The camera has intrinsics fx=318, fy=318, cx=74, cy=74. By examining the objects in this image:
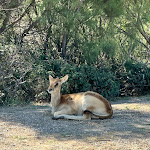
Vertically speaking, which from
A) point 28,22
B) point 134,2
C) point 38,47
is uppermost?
point 134,2

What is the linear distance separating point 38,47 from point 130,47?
3823mm

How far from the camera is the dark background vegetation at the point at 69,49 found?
10.6m

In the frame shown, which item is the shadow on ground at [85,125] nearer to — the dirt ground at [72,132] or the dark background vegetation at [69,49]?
the dirt ground at [72,132]

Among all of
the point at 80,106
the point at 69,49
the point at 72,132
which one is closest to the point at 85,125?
the point at 72,132

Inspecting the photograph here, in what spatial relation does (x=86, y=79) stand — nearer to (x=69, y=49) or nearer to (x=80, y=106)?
(x=69, y=49)

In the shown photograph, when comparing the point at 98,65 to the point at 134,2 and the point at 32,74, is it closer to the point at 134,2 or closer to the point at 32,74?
the point at 32,74

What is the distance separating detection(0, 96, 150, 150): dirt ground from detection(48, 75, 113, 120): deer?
9.1 inches

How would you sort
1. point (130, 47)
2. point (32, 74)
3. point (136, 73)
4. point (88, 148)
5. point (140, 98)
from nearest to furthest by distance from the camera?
point (88, 148) → point (32, 74) → point (140, 98) → point (136, 73) → point (130, 47)

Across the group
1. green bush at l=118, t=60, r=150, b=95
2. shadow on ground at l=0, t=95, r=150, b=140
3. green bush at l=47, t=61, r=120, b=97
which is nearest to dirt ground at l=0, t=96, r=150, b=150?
shadow on ground at l=0, t=95, r=150, b=140

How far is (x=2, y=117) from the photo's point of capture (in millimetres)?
7711

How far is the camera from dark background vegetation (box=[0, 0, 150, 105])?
1061 cm

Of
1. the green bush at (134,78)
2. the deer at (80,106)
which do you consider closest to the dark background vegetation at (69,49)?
the green bush at (134,78)

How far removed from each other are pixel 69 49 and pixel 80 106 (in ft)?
16.1

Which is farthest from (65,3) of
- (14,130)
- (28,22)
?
(14,130)
